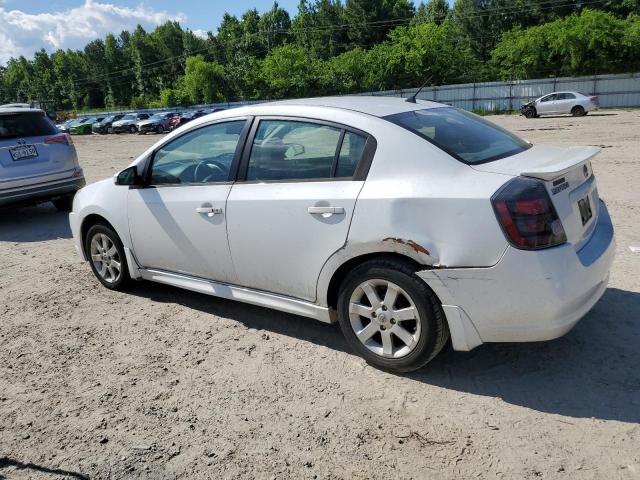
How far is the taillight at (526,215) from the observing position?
2.88m

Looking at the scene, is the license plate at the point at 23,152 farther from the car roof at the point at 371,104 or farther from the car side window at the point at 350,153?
the car side window at the point at 350,153

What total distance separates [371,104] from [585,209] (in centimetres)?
158

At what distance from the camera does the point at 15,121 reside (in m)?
8.24

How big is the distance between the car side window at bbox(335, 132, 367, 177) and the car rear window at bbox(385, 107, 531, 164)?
Answer: 0.84 ft

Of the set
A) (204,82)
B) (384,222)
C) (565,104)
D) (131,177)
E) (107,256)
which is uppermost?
(204,82)

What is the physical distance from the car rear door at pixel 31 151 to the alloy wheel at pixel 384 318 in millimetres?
6781

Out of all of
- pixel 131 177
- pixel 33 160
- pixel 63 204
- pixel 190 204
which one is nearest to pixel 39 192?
pixel 33 160

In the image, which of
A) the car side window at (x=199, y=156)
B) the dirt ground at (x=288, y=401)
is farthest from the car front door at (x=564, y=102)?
the car side window at (x=199, y=156)

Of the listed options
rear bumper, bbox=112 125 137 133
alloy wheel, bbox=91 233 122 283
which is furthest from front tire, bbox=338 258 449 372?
rear bumper, bbox=112 125 137 133

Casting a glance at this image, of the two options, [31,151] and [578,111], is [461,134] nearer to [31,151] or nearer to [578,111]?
[31,151]

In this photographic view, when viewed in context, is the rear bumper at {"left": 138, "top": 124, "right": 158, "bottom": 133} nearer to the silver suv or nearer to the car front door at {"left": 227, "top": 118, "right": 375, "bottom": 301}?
the silver suv

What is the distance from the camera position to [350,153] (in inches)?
137

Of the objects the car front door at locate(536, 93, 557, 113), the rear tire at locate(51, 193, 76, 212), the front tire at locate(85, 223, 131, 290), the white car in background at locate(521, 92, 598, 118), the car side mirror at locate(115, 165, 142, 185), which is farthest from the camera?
the car front door at locate(536, 93, 557, 113)

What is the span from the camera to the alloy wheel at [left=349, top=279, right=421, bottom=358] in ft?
10.7
